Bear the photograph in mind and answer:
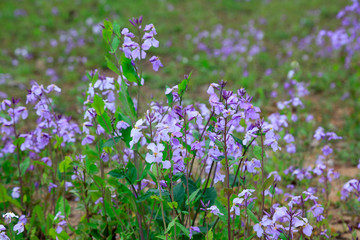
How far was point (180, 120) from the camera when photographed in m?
1.86

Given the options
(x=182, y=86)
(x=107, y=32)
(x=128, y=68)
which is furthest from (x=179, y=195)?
(x=107, y=32)

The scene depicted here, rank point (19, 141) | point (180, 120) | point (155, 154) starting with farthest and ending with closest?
point (19, 141) < point (180, 120) < point (155, 154)

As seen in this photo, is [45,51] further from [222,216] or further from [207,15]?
[222,216]

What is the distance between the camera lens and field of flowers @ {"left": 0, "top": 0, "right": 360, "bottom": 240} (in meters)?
1.94

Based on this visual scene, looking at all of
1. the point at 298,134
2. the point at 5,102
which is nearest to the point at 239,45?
the point at 298,134

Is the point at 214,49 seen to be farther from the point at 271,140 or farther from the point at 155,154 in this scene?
the point at 155,154

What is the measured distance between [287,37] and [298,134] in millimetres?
4492

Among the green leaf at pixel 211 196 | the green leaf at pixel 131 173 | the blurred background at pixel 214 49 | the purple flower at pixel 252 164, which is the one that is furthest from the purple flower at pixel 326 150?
the green leaf at pixel 131 173

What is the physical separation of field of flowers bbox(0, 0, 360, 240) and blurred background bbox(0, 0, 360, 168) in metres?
0.04

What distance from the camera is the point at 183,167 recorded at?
1.89m

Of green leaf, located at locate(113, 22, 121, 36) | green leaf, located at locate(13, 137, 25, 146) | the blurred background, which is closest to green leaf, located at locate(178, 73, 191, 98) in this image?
green leaf, located at locate(113, 22, 121, 36)

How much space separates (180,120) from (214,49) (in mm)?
6167

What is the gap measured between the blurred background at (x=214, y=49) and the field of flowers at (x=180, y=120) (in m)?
0.04

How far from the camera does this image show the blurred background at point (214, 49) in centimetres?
556
